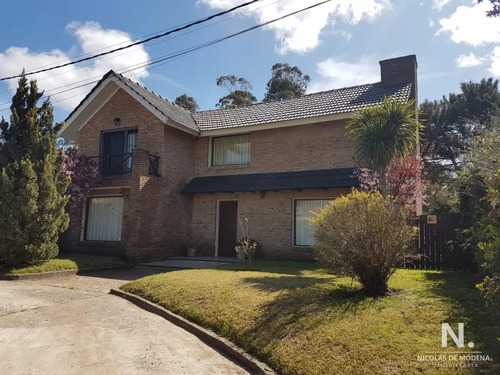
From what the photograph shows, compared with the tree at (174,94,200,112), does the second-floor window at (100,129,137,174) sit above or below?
below

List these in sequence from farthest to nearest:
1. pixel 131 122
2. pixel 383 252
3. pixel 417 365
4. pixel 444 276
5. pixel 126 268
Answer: pixel 131 122 < pixel 126 268 < pixel 444 276 < pixel 383 252 < pixel 417 365

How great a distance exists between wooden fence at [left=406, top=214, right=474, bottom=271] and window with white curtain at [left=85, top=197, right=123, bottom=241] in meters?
11.5

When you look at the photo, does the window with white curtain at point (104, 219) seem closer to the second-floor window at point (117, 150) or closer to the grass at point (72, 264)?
the second-floor window at point (117, 150)

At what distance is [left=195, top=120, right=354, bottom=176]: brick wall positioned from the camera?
14.1 metres

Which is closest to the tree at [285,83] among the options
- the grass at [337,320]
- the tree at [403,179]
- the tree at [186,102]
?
the tree at [186,102]

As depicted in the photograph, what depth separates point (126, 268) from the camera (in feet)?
42.3

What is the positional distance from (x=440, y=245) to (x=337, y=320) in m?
7.30

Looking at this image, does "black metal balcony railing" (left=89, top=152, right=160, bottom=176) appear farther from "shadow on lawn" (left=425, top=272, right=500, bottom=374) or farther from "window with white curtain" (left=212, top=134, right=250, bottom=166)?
"shadow on lawn" (left=425, top=272, right=500, bottom=374)

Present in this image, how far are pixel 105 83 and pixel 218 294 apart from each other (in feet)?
42.0

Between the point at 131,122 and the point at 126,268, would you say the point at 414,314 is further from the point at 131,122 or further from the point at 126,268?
the point at 131,122

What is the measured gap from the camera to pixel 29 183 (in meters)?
10.7

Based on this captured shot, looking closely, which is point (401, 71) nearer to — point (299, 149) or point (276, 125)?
point (299, 149)

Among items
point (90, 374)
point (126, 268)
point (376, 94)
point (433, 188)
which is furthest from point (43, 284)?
point (433, 188)

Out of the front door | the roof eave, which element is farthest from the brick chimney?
the front door
